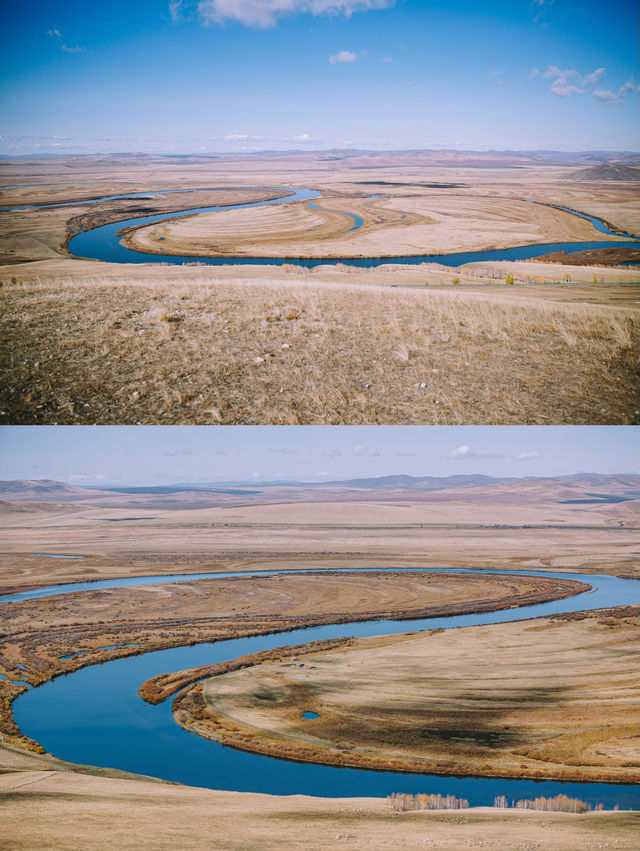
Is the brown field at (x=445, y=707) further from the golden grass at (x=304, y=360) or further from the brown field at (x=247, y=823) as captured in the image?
the golden grass at (x=304, y=360)

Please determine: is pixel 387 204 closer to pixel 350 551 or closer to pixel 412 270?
pixel 412 270

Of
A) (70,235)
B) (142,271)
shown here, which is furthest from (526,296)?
(70,235)

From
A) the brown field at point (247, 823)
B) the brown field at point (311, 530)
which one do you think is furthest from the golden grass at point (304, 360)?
the brown field at point (311, 530)

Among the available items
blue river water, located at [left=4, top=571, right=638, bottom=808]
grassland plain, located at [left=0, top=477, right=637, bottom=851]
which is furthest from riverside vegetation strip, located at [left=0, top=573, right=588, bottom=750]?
blue river water, located at [left=4, top=571, right=638, bottom=808]

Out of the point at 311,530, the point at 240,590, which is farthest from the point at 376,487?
the point at 240,590

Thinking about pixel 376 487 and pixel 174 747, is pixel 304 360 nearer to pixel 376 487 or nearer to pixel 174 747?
pixel 174 747

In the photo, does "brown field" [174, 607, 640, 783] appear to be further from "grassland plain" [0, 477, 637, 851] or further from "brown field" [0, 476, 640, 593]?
"brown field" [0, 476, 640, 593]
